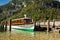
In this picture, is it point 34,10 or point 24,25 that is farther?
point 34,10

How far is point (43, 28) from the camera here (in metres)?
39.9

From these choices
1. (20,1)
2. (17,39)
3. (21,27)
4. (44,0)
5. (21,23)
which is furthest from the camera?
(20,1)

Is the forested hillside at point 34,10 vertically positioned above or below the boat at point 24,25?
above

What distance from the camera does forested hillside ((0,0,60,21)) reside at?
73.6 meters

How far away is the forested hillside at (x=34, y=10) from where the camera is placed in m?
73.6

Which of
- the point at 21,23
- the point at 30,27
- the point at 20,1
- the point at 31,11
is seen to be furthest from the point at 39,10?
the point at 20,1

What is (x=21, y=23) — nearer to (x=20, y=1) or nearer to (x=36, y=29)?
(x=36, y=29)

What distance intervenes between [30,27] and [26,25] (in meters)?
1.84

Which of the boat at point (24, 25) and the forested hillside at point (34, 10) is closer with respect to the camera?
the boat at point (24, 25)

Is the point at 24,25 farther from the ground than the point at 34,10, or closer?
closer

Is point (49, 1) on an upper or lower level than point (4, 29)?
upper

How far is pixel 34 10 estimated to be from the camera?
89250 mm

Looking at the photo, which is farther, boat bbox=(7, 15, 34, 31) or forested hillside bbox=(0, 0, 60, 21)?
forested hillside bbox=(0, 0, 60, 21)

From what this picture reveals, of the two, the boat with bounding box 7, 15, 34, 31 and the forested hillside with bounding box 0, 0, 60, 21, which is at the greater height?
the forested hillside with bounding box 0, 0, 60, 21
